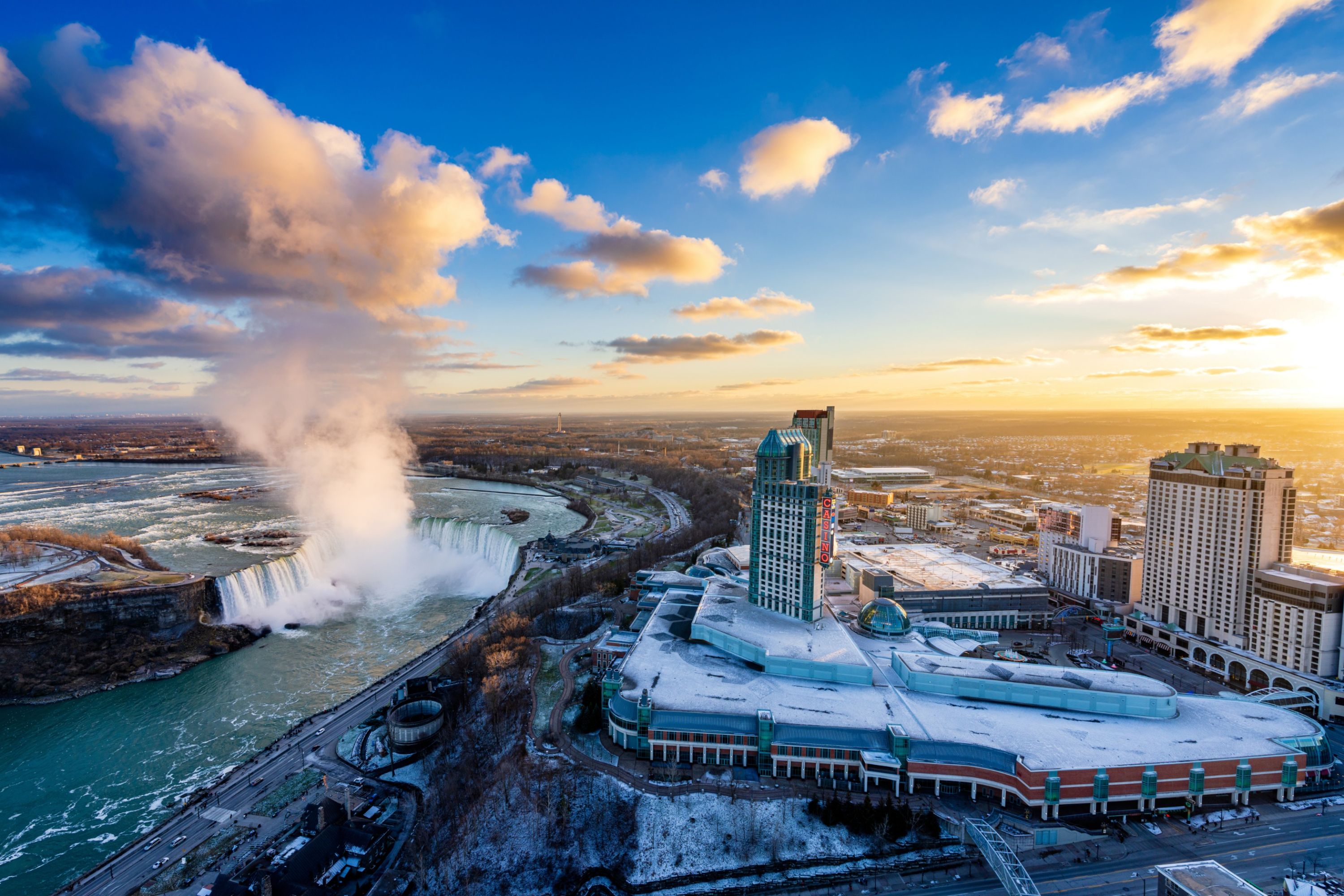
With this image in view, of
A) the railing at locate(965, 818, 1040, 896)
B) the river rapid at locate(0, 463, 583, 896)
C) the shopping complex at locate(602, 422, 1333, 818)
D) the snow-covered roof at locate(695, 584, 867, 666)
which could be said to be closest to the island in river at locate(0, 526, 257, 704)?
the river rapid at locate(0, 463, 583, 896)

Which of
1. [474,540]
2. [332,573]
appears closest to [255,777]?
[332,573]

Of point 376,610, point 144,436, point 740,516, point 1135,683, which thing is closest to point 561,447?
point 740,516

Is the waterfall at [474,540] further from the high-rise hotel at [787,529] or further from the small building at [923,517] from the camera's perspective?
the small building at [923,517]

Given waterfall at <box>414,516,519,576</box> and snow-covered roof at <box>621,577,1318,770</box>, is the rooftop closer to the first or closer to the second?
snow-covered roof at <box>621,577,1318,770</box>

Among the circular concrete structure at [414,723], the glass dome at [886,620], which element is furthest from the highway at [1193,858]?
the circular concrete structure at [414,723]

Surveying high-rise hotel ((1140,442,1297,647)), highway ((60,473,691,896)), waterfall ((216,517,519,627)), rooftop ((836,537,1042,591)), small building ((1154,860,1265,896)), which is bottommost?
highway ((60,473,691,896))
